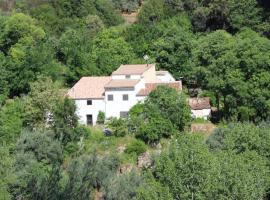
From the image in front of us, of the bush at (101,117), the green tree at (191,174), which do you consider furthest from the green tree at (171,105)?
the green tree at (191,174)

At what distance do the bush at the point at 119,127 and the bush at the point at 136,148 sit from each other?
1.36 metres

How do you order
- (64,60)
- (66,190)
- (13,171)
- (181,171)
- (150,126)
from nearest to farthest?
(181,171) < (66,190) < (13,171) < (150,126) < (64,60)

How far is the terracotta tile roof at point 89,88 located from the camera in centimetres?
4753

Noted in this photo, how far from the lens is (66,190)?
3566 cm

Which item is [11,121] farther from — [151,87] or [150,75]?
[150,75]

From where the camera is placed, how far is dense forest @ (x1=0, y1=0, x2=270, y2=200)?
95.9 feet

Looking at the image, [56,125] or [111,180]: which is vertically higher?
[56,125]

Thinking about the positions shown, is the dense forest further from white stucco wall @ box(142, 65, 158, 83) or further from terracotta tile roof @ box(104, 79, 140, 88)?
white stucco wall @ box(142, 65, 158, 83)

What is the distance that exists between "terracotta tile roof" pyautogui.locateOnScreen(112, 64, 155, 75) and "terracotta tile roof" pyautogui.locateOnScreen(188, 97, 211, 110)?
13.7 feet

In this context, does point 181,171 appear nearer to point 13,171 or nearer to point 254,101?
point 13,171

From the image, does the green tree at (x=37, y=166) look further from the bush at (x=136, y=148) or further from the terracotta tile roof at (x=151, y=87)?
the terracotta tile roof at (x=151, y=87)

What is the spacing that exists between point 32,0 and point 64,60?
58.9ft

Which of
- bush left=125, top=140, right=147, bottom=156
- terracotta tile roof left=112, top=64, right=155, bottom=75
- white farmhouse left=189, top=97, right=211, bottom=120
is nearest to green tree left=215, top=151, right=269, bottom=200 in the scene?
bush left=125, top=140, right=147, bottom=156

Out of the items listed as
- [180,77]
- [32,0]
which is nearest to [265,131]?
[180,77]
